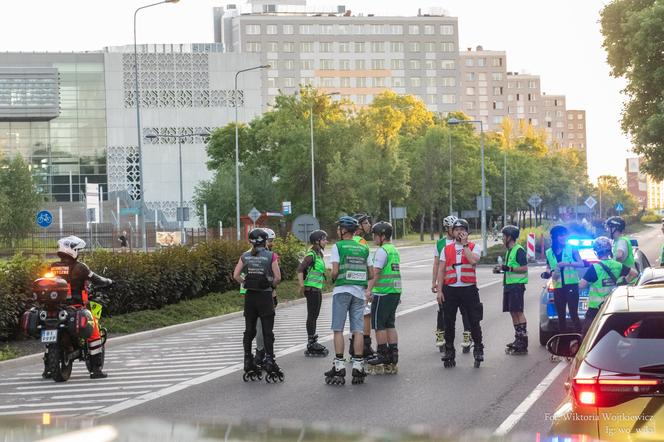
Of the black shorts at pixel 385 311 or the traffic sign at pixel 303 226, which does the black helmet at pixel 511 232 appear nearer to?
the black shorts at pixel 385 311

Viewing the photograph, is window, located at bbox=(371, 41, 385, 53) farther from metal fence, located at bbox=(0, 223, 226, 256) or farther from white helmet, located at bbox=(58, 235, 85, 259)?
white helmet, located at bbox=(58, 235, 85, 259)

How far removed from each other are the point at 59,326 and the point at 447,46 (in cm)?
16141

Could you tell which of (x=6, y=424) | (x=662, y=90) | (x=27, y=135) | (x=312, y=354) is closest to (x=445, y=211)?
(x=27, y=135)

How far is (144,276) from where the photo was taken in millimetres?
22016

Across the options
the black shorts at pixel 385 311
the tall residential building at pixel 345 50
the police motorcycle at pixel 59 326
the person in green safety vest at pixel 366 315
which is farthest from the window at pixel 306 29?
the black shorts at pixel 385 311

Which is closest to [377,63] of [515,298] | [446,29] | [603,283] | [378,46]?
[378,46]

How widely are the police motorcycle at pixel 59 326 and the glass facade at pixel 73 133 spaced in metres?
97.9

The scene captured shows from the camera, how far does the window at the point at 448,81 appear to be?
170m

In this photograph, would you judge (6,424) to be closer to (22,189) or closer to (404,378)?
(404,378)

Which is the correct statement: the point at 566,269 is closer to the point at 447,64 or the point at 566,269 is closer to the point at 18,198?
the point at 18,198

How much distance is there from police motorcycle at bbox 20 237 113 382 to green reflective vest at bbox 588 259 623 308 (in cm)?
560

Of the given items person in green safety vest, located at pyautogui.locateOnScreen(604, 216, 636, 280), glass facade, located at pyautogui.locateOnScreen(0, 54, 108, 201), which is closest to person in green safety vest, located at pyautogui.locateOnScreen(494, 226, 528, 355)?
person in green safety vest, located at pyautogui.locateOnScreen(604, 216, 636, 280)

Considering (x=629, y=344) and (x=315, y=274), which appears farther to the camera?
(x=315, y=274)

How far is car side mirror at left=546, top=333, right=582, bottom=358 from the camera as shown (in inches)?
265
